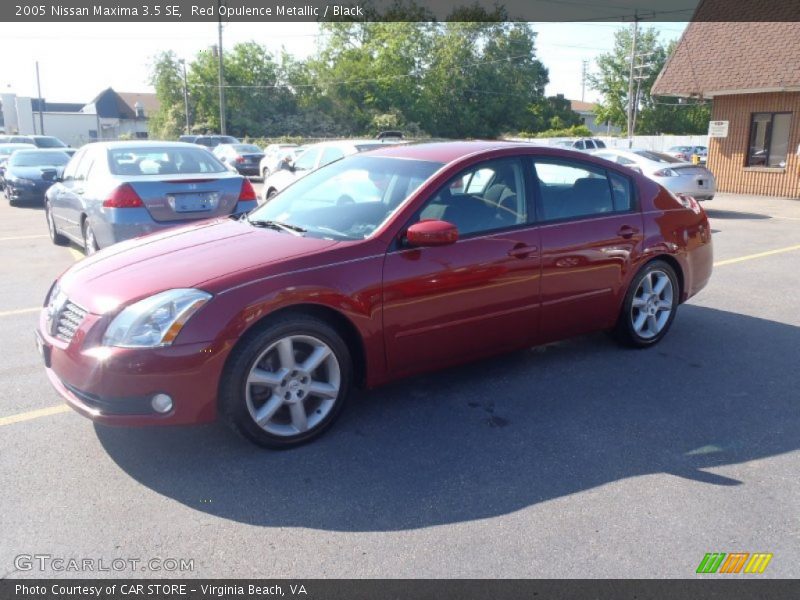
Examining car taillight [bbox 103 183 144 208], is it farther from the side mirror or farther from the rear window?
the side mirror

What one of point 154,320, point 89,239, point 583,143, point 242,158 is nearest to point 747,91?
point 583,143

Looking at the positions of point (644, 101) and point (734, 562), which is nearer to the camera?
point (734, 562)

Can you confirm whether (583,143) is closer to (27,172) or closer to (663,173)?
(663,173)

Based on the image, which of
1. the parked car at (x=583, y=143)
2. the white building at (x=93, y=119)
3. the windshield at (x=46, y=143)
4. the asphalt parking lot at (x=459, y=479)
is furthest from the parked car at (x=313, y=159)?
the white building at (x=93, y=119)

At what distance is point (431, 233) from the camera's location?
3869 mm

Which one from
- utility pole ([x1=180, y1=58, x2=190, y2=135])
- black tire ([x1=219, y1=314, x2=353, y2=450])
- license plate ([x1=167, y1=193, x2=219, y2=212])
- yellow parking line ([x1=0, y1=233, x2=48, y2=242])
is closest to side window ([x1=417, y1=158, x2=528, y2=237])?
black tire ([x1=219, y1=314, x2=353, y2=450])

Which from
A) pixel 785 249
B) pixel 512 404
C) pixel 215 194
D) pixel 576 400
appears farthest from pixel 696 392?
pixel 785 249

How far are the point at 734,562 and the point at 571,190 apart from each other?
9.21ft

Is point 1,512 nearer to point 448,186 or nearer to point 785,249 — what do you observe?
point 448,186

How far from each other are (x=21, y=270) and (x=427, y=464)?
704cm

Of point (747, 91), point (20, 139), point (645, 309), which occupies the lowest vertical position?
point (645, 309)

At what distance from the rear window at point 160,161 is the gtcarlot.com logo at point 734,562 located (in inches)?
268
